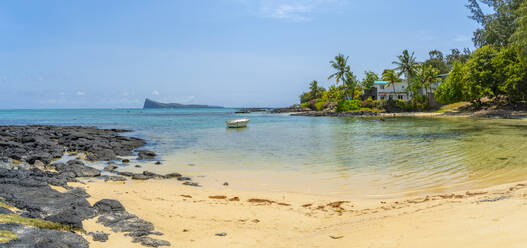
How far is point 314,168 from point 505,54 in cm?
5016

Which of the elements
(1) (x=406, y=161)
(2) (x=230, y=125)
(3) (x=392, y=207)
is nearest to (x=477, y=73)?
(2) (x=230, y=125)

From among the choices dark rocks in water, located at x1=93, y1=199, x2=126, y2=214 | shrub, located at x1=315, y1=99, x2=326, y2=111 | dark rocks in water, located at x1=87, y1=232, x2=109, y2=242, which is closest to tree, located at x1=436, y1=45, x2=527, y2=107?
shrub, located at x1=315, y1=99, x2=326, y2=111

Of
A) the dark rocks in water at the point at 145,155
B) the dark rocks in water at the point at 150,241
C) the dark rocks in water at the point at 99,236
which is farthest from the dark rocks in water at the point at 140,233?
the dark rocks in water at the point at 145,155

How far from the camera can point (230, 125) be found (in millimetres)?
44594

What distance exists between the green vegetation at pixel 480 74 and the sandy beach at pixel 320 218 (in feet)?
127

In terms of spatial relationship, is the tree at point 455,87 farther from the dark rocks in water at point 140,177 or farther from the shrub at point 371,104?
the dark rocks in water at point 140,177

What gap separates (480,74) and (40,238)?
6022 centimetres

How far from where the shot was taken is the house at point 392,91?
78.2 m

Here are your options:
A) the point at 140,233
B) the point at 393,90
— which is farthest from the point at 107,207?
the point at 393,90

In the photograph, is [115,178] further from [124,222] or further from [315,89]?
[315,89]

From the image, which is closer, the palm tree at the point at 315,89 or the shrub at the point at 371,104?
the shrub at the point at 371,104

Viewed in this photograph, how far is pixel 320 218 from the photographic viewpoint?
7660mm

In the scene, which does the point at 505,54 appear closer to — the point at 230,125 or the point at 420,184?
the point at 230,125

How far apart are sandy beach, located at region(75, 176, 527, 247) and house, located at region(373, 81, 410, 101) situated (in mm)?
74470
